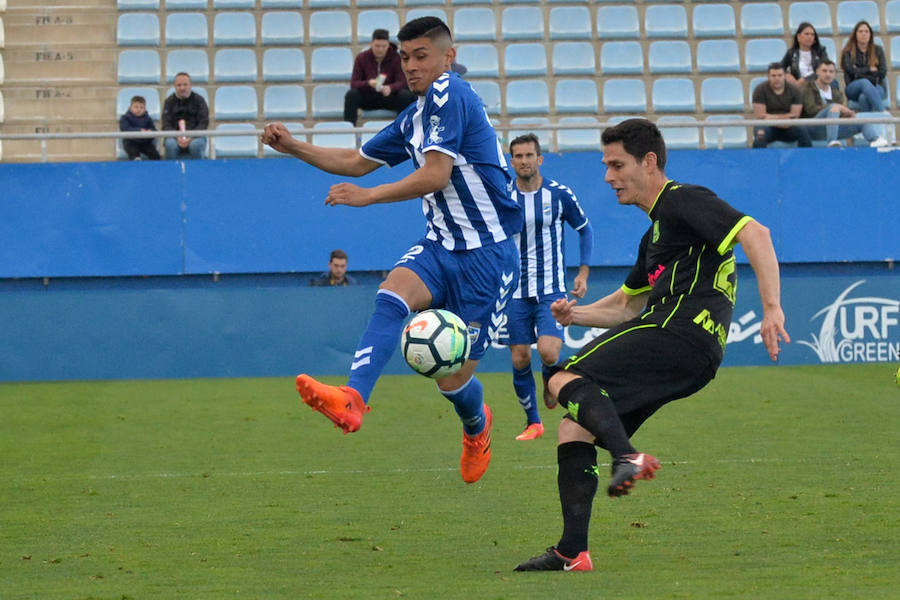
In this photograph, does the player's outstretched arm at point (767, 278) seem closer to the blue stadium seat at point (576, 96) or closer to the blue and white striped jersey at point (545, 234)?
the blue and white striped jersey at point (545, 234)

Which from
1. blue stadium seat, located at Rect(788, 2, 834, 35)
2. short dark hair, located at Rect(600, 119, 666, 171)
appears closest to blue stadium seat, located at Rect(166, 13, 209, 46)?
blue stadium seat, located at Rect(788, 2, 834, 35)

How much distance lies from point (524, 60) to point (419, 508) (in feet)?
42.6

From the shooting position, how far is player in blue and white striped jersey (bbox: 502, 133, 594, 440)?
10.4 m

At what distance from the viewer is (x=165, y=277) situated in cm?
1614

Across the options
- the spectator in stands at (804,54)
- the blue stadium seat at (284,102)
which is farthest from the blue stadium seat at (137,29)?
the spectator in stands at (804,54)

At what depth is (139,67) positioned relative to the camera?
18656 millimetres

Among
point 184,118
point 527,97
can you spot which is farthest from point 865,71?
point 184,118

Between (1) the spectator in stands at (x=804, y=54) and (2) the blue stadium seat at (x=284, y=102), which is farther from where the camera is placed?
(2) the blue stadium seat at (x=284, y=102)

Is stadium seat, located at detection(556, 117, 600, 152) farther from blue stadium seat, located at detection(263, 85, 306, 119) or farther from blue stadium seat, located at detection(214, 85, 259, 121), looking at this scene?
blue stadium seat, located at detection(214, 85, 259, 121)

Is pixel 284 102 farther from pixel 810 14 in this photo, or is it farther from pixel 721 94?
pixel 810 14

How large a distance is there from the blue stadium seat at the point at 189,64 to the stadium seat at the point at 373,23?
2261 mm

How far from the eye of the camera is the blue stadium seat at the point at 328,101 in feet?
58.5

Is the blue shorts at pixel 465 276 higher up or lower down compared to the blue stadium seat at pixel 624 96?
lower down

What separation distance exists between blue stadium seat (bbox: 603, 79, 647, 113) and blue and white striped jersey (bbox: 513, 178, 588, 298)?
757 cm
